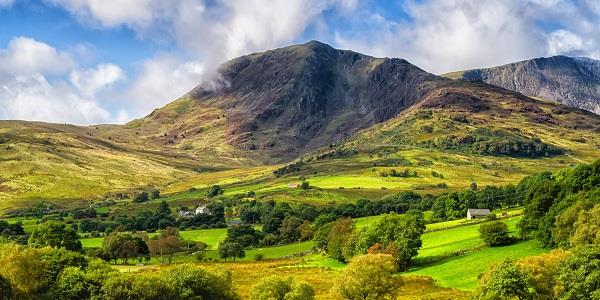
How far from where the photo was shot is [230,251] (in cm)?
16550

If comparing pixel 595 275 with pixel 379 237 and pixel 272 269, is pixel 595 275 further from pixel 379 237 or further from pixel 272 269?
pixel 272 269

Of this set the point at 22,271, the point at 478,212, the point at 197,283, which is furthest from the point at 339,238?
the point at 22,271

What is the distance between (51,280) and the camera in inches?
2911

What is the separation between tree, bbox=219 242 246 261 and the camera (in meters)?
166

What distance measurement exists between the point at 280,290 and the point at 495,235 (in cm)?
5460

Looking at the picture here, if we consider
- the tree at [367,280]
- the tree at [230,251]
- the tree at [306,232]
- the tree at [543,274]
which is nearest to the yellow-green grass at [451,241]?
the tree at [367,280]

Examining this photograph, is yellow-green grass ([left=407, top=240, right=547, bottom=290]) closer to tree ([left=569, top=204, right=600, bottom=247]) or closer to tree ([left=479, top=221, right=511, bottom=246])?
tree ([left=479, top=221, right=511, bottom=246])

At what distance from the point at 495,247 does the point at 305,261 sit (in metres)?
53.8

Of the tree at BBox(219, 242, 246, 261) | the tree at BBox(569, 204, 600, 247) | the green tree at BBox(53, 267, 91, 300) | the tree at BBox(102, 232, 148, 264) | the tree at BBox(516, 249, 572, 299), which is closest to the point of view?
the tree at BBox(516, 249, 572, 299)

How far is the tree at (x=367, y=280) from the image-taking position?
80375 mm

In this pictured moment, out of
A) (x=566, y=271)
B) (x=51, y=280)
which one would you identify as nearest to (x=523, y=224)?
(x=566, y=271)

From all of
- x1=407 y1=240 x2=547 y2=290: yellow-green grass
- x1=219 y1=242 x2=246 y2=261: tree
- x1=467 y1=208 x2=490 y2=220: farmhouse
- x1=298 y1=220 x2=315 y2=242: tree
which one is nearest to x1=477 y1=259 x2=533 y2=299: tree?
x1=407 y1=240 x2=547 y2=290: yellow-green grass

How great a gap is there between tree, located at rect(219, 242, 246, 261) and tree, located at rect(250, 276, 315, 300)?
8975cm

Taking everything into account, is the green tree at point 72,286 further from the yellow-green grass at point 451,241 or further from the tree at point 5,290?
the yellow-green grass at point 451,241
